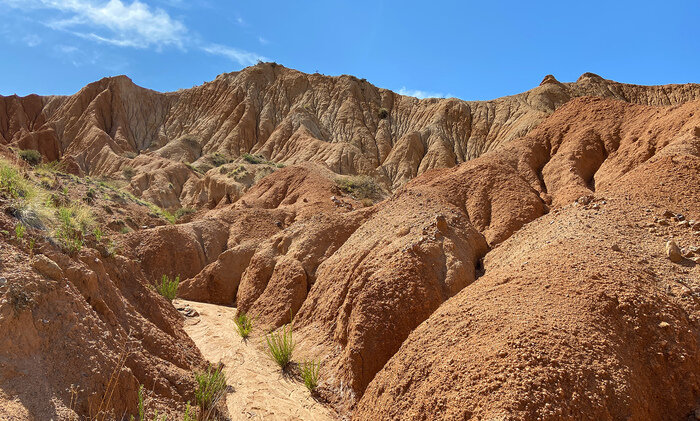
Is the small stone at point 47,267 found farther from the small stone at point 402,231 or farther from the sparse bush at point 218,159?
the sparse bush at point 218,159

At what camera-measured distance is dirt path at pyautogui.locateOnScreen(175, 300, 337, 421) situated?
5.81 m

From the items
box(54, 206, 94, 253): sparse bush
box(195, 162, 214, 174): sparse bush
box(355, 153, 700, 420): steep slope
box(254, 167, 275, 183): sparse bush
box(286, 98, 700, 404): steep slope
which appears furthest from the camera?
box(195, 162, 214, 174): sparse bush

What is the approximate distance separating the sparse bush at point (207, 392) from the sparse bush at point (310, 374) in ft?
3.94

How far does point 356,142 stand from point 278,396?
3887cm

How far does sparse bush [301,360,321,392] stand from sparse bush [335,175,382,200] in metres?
10.5

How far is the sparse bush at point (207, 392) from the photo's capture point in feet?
17.1

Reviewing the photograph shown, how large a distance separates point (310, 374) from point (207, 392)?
158 cm

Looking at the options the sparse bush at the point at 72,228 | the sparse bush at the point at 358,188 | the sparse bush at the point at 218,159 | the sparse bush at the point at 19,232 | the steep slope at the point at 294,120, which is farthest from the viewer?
the steep slope at the point at 294,120

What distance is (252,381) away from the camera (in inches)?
261

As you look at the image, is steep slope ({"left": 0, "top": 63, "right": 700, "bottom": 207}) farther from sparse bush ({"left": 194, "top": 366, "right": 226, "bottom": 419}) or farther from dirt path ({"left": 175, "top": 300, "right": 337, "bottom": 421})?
sparse bush ({"left": 194, "top": 366, "right": 226, "bottom": 419})

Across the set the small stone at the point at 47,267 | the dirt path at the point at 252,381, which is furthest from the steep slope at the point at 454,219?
the small stone at the point at 47,267

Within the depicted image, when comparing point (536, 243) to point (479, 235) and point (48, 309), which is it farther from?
point (48, 309)

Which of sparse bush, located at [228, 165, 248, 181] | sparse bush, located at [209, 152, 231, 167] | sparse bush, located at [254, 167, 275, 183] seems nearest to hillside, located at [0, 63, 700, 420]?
sparse bush, located at [254, 167, 275, 183]

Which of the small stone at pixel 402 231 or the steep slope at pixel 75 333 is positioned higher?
the small stone at pixel 402 231
